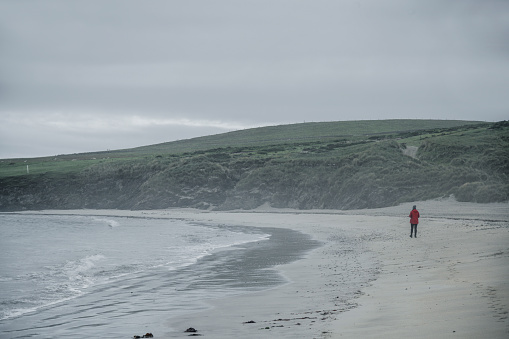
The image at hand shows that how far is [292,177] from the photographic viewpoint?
64.1 m

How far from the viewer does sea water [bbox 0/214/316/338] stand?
10531 millimetres

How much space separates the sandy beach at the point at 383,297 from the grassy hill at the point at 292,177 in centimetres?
2399

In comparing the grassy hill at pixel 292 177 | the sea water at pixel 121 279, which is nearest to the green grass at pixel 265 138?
the grassy hill at pixel 292 177

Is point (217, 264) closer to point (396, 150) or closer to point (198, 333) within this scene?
point (198, 333)

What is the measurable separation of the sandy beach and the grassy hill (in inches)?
944

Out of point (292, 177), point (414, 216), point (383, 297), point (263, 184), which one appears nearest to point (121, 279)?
point (383, 297)

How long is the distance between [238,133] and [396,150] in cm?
9059

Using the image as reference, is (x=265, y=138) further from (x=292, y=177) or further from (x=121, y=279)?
(x=121, y=279)

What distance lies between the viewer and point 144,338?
8.76 metres

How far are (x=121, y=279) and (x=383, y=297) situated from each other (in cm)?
880

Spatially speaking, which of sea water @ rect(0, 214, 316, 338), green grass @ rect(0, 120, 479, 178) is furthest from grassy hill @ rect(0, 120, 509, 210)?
sea water @ rect(0, 214, 316, 338)

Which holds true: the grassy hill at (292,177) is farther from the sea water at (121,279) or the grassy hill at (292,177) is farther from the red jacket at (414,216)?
the sea water at (121,279)

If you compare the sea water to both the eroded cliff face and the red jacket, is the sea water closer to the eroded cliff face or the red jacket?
the red jacket

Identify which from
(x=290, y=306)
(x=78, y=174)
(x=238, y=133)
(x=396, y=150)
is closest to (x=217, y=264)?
(x=290, y=306)
